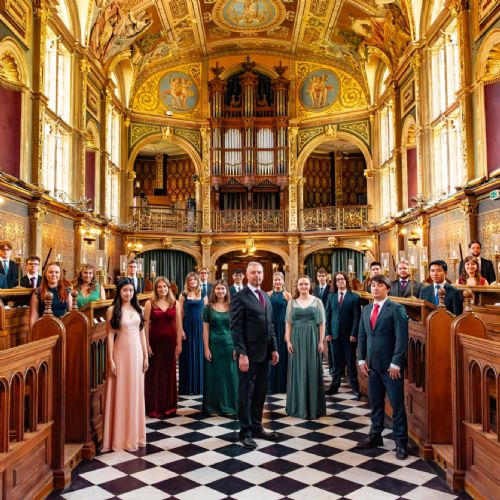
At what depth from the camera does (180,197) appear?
23.6 m

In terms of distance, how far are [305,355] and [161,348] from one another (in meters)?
1.75

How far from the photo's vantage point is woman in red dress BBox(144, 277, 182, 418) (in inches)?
253

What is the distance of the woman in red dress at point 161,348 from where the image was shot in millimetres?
6422

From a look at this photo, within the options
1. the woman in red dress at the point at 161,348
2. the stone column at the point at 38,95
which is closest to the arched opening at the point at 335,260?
the stone column at the point at 38,95

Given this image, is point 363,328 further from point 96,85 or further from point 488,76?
point 96,85

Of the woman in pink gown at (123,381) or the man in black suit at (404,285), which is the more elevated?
the man in black suit at (404,285)

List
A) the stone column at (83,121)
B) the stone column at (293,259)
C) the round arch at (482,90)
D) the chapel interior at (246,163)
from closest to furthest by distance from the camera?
1. the chapel interior at (246,163)
2. the round arch at (482,90)
3. the stone column at (83,121)
4. the stone column at (293,259)

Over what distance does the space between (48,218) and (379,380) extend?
9.26 metres

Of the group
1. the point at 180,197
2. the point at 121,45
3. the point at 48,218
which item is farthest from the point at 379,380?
the point at 180,197

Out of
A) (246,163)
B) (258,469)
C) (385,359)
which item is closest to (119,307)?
(258,469)

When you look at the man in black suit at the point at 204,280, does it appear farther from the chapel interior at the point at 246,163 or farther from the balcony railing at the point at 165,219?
the balcony railing at the point at 165,219

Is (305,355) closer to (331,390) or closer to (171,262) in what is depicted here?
(331,390)

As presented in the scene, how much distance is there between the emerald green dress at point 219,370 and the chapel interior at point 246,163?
4.54 ft

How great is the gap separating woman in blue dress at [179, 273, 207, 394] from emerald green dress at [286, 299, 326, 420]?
1783 millimetres
